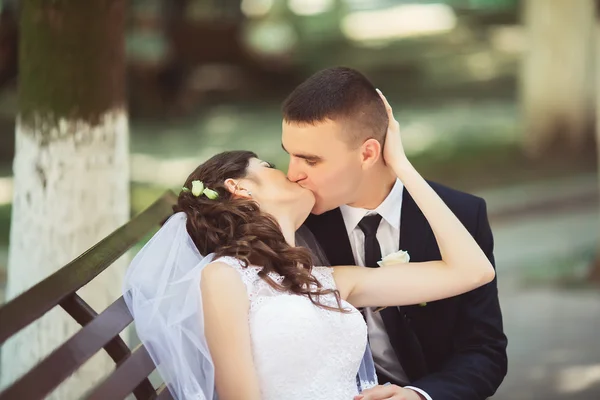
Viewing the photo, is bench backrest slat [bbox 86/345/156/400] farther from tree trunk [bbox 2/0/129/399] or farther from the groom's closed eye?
tree trunk [bbox 2/0/129/399]

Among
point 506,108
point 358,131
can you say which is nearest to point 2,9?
point 506,108

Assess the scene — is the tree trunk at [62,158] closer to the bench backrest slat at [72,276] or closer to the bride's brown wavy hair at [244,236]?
the bench backrest slat at [72,276]

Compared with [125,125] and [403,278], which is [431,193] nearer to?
[403,278]

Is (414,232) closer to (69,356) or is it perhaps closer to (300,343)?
(300,343)

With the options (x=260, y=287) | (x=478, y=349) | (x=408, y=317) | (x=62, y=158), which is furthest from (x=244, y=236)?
(x=62, y=158)

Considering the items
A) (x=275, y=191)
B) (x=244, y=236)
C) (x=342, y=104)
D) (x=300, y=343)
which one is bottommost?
(x=300, y=343)

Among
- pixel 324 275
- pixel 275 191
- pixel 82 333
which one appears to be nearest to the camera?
pixel 82 333

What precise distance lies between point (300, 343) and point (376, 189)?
78 cm

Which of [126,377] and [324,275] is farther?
[324,275]

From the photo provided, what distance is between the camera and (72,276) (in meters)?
3.05

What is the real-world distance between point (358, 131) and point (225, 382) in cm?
96

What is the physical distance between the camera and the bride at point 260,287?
305cm

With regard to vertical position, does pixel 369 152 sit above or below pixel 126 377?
above

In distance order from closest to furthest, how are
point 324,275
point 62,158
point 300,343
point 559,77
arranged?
1. point 300,343
2. point 324,275
3. point 62,158
4. point 559,77
